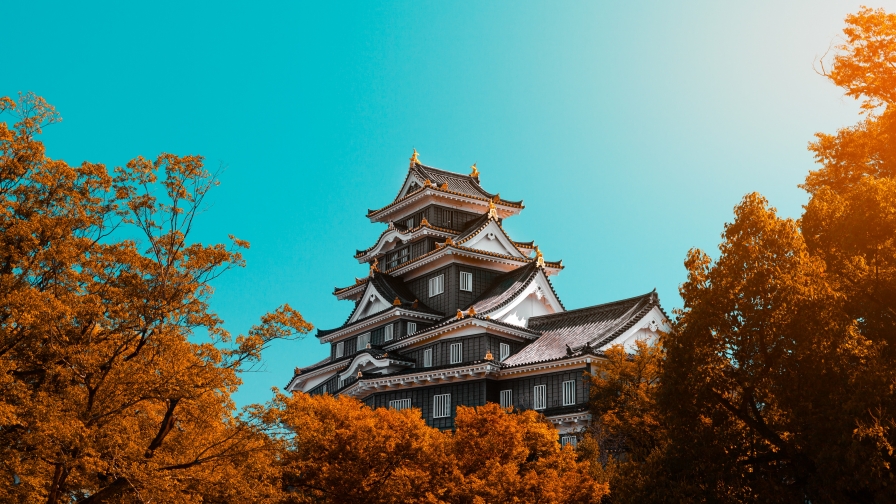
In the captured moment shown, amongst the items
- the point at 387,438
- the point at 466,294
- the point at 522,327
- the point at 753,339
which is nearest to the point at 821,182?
the point at 753,339

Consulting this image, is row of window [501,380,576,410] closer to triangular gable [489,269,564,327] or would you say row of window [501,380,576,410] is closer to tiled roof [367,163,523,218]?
triangular gable [489,269,564,327]

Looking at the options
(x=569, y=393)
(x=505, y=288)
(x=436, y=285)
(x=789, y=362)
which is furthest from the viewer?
(x=436, y=285)

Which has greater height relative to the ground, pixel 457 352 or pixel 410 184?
pixel 410 184

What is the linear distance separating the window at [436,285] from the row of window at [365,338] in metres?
2.37

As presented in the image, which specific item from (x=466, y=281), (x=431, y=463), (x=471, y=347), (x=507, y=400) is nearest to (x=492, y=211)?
(x=466, y=281)

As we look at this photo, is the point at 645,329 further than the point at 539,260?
No

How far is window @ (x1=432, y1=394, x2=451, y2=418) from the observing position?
4203 cm

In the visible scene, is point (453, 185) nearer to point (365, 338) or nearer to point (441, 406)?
point (365, 338)

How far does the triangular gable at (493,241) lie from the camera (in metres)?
49.1

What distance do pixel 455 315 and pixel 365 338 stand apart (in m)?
7.68

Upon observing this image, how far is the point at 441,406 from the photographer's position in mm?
42312

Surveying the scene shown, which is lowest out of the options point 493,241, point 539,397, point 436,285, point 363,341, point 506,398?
point 539,397

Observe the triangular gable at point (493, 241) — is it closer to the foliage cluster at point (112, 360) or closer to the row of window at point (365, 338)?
the row of window at point (365, 338)

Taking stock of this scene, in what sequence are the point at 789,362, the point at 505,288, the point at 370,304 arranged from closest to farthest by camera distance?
the point at 789,362
the point at 505,288
the point at 370,304
